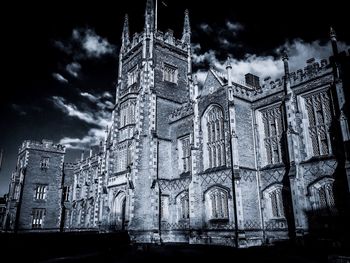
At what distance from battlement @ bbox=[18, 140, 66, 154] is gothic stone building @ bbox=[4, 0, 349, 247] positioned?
19392 millimetres

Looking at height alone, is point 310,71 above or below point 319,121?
above

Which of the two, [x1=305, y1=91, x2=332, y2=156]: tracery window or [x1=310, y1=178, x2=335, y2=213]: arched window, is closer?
[x1=310, y1=178, x2=335, y2=213]: arched window

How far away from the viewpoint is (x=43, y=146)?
162ft

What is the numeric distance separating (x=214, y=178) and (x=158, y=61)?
16306 millimetres

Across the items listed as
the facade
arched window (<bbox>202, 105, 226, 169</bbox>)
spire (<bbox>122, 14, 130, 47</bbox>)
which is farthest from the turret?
the facade

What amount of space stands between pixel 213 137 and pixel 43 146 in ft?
115

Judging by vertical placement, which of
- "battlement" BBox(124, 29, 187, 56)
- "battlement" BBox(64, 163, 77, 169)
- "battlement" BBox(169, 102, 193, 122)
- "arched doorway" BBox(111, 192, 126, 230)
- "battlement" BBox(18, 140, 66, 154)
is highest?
"battlement" BBox(124, 29, 187, 56)

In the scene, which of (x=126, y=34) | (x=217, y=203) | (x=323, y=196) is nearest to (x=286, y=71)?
(x=323, y=196)

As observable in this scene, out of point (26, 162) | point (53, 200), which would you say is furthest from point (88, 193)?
point (26, 162)

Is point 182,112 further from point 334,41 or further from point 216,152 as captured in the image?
point 334,41

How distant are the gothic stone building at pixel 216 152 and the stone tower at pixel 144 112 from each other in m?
0.11

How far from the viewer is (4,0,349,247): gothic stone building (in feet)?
65.7

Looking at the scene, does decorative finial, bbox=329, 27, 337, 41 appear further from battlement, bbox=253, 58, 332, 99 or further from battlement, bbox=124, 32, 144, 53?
battlement, bbox=124, 32, 144, 53

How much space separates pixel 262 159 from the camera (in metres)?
23.5
